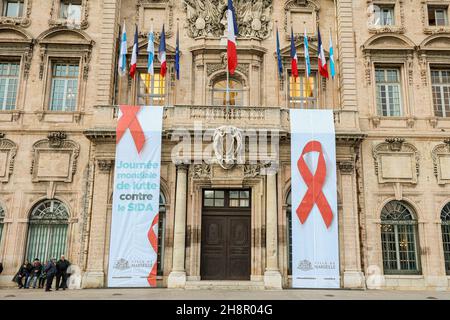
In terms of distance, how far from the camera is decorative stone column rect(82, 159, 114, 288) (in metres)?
16.4

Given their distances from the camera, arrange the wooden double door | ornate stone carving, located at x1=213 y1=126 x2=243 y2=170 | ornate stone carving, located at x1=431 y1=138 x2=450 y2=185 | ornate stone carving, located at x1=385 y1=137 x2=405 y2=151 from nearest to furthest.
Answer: ornate stone carving, located at x1=213 y1=126 x2=243 y2=170 < the wooden double door < ornate stone carving, located at x1=431 y1=138 x2=450 y2=185 < ornate stone carving, located at x1=385 y1=137 x2=405 y2=151

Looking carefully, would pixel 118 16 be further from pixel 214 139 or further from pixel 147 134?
pixel 214 139

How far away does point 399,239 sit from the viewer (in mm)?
17703

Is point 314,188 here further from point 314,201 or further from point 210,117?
point 210,117

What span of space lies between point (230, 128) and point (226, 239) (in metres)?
4.47

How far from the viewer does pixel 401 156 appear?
59.8ft

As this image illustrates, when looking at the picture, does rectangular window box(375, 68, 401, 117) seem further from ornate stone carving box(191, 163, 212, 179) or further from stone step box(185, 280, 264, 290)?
stone step box(185, 280, 264, 290)

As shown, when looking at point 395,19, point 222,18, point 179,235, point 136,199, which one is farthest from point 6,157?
point 395,19

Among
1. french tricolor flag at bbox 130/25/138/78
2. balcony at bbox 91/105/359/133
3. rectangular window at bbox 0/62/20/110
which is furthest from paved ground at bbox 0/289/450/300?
french tricolor flag at bbox 130/25/138/78

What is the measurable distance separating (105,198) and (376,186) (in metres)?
11.2

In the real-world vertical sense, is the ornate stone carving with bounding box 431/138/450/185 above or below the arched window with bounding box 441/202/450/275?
above

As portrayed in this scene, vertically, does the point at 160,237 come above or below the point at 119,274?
above

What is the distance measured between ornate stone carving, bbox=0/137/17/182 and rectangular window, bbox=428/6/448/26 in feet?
63.9

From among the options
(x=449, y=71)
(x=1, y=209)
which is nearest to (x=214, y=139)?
(x=1, y=209)
